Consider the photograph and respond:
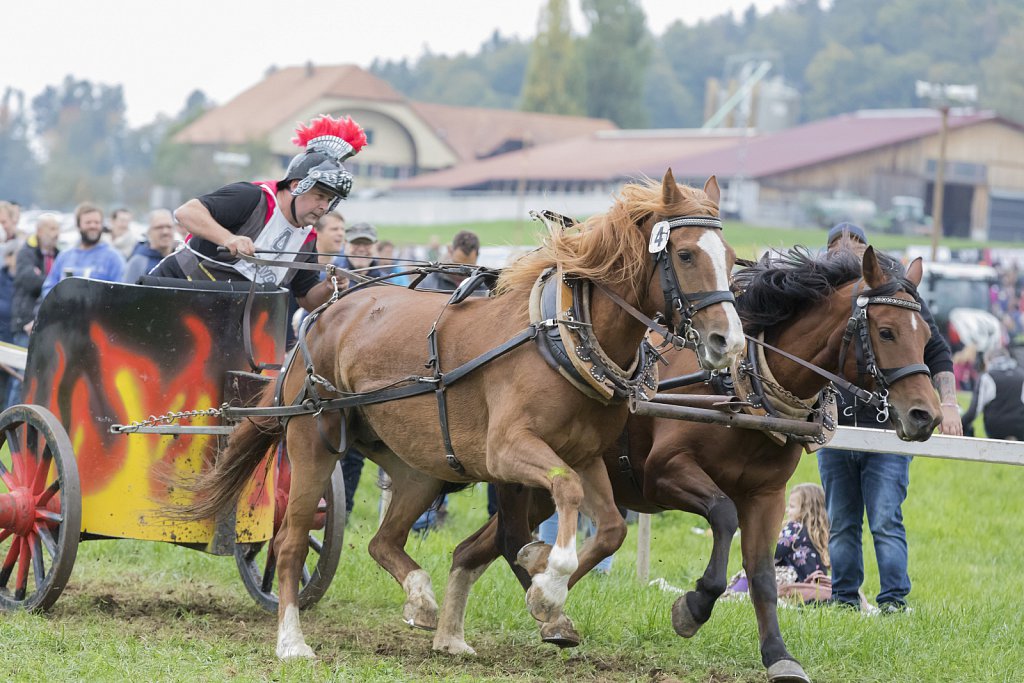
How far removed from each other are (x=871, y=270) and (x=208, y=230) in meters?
3.07

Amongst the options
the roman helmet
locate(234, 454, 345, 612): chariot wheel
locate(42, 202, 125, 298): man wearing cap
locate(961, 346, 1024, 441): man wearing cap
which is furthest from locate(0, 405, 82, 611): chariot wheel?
locate(961, 346, 1024, 441): man wearing cap

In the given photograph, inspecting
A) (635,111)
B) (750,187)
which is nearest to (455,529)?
(750,187)

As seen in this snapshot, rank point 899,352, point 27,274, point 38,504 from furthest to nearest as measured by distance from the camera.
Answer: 1. point 27,274
2. point 38,504
3. point 899,352

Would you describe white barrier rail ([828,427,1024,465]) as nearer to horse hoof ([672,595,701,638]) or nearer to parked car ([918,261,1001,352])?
horse hoof ([672,595,701,638])

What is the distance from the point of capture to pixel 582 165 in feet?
190

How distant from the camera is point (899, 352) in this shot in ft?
17.9

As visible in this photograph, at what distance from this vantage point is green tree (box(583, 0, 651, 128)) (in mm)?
85000

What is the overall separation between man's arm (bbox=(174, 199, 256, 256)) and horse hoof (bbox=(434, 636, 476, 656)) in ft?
6.68

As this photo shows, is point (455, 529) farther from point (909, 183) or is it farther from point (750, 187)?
point (909, 183)

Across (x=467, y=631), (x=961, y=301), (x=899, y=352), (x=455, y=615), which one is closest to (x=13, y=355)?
(x=467, y=631)

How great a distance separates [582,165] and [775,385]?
52.8m

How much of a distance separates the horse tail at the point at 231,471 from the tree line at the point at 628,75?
6226 cm

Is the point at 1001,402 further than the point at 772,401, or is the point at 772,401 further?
the point at 1001,402

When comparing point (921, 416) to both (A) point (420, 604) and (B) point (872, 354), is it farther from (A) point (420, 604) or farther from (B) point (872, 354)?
(A) point (420, 604)
